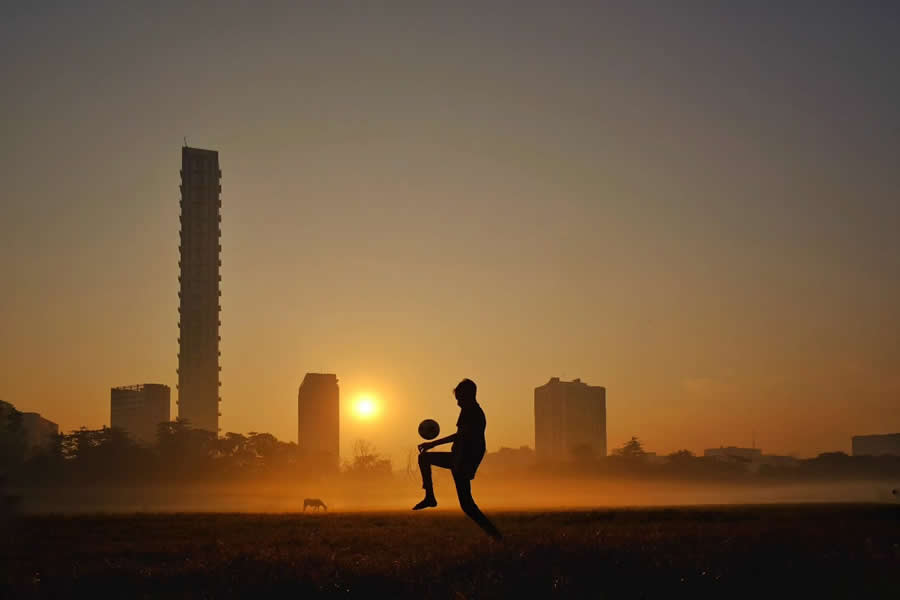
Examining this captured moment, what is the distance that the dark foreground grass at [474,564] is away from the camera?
1384 centimetres

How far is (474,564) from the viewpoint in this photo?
15.5 meters

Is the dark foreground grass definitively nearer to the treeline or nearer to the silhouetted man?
the silhouetted man

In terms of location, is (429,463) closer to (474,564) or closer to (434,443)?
(434,443)

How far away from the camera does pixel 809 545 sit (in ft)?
59.8

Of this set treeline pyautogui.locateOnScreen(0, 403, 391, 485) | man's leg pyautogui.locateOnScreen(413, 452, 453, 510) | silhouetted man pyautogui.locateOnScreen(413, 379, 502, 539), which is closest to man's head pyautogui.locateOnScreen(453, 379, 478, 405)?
silhouetted man pyautogui.locateOnScreen(413, 379, 502, 539)

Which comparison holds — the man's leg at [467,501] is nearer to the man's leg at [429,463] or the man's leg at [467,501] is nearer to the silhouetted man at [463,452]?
the silhouetted man at [463,452]

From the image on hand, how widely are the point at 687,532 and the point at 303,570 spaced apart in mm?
9993

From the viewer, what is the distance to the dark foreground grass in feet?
45.4

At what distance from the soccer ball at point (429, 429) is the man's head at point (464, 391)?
70 cm

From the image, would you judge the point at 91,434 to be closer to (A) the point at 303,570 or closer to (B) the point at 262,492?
(B) the point at 262,492

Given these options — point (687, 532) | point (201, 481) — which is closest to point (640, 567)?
point (687, 532)

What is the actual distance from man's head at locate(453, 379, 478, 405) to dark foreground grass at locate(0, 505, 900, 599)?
279 centimetres

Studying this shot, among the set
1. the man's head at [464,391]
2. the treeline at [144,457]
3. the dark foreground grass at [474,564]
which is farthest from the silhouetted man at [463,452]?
the treeline at [144,457]

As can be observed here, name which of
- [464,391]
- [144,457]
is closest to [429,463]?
[464,391]
